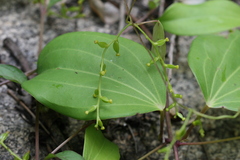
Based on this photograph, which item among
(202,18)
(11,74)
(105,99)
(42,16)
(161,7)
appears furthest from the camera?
(161,7)

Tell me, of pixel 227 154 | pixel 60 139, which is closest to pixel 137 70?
pixel 60 139

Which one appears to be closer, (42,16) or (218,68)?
(218,68)

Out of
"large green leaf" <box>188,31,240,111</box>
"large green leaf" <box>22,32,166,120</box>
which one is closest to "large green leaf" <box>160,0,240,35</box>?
"large green leaf" <box>188,31,240,111</box>

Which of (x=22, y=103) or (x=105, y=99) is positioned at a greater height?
(x=105, y=99)

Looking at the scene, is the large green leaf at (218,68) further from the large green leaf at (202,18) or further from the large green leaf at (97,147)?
the large green leaf at (97,147)

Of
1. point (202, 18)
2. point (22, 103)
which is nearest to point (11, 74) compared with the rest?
point (22, 103)

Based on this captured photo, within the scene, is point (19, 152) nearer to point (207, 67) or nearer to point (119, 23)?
point (207, 67)

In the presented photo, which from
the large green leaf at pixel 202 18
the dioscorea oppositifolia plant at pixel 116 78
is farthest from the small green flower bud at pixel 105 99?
the large green leaf at pixel 202 18

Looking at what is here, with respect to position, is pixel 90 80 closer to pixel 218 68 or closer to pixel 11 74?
pixel 11 74
